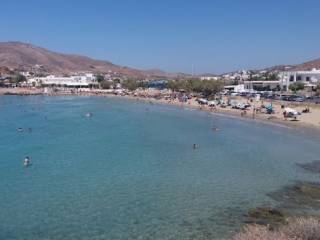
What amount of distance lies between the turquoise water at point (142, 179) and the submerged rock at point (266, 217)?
1.76 ft

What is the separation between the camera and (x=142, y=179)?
25.5m

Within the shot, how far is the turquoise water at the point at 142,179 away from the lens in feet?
58.5

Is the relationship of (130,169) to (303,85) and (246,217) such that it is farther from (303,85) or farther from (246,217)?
(303,85)

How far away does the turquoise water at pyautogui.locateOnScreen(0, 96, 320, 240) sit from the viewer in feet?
58.5

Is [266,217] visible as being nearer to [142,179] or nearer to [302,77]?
[142,179]

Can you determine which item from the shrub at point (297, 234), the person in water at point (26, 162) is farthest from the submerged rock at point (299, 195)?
the person in water at point (26, 162)

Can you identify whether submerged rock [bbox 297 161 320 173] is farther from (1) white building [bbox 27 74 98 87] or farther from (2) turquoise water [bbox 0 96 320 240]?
(1) white building [bbox 27 74 98 87]

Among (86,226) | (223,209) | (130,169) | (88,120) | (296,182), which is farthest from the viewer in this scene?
(88,120)

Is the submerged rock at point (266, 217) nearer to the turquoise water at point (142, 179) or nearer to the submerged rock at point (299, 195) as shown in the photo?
the turquoise water at point (142, 179)

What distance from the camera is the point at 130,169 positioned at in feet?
93.1

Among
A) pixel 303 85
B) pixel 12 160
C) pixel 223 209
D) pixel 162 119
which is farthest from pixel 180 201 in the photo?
pixel 303 85

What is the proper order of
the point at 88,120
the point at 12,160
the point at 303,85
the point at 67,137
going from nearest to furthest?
1. the point at 12,160
2. the point at 67,137
3. the point at 88,120
4. the point at 303,85

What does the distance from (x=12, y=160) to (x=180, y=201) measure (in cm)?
1638

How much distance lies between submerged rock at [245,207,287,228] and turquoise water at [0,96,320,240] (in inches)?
21.1
